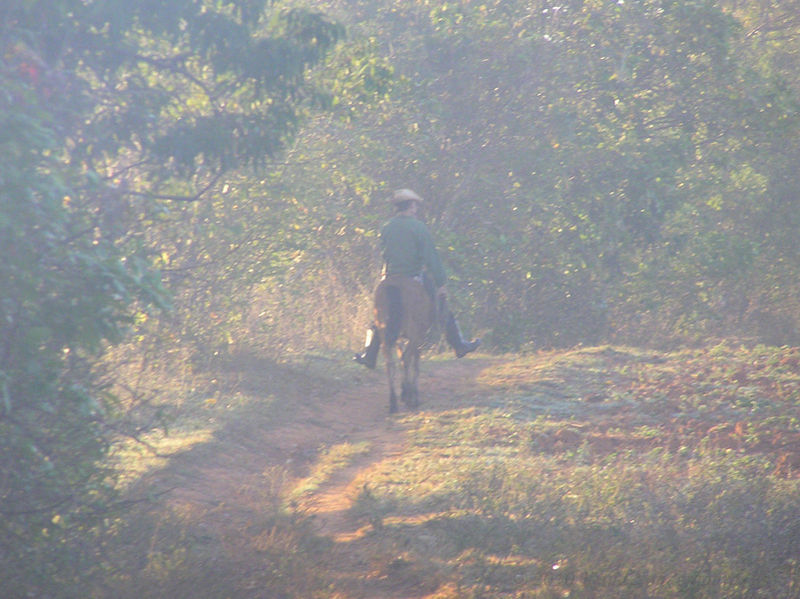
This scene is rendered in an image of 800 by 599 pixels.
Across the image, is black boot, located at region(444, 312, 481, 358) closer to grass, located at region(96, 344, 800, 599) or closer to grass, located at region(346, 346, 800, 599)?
grass, located at region(346, 346, 800, 599)

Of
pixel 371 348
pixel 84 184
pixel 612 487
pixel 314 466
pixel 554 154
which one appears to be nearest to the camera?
pixel 84 184

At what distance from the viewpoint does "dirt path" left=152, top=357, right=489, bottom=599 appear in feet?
20.5

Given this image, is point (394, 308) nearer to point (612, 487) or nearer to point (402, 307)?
point (402, 307)

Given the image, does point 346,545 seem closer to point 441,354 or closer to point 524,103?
point 441,354

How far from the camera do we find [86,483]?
574cm

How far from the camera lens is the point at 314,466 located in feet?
29.1

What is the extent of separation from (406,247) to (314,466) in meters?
2.87

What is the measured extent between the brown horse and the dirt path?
0.60m

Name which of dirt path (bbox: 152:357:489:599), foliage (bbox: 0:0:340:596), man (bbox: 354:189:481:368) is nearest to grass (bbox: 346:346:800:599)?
dirt path (bbox: 152:357:489:599)

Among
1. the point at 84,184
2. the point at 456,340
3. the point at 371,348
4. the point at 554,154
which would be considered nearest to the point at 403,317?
the point at 371,348

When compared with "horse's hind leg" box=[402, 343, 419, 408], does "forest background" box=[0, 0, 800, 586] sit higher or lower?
higher

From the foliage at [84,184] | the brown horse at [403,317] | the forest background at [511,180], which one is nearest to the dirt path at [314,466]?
the brown horse at [403,317]

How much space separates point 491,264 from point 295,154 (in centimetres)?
450

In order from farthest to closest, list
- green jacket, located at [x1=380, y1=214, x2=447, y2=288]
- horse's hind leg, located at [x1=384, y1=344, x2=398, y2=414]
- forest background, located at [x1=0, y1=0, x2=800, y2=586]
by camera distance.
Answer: forest background, located at [x1=0, y1=0, x2=800, y2=586] → horse's hind leg, located at [x1=384, y1=344, x2=398, y2=414] → green jacket, located at [x1=380, y1=214, x2=447, y2=288]
